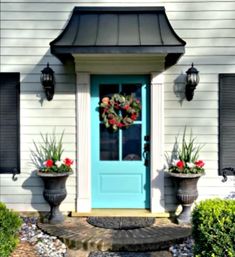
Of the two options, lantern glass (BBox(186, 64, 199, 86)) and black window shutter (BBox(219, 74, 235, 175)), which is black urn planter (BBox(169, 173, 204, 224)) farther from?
lantern glass (BBox(186, 64, 199, 86))

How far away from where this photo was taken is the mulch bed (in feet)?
13.9

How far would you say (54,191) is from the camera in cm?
521

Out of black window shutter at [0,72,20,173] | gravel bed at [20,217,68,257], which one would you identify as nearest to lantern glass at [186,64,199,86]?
black window shutter at [0,72,20,173]

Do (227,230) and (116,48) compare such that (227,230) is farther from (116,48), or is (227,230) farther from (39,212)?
(39,212)

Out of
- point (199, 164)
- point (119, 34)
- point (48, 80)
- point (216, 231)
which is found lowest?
point (216, 231)

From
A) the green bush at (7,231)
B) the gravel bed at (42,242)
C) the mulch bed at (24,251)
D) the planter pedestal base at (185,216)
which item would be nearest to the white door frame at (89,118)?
the planter pedestal base at (185,216)

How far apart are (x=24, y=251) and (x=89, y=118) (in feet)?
6.60

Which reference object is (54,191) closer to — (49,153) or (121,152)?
(49,153)

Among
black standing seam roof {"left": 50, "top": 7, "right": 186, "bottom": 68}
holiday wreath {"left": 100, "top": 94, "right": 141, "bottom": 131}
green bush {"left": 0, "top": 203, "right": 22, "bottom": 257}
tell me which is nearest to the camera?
green bush {"left": 0, "top": 203, "right": 22, "bottom": 257}

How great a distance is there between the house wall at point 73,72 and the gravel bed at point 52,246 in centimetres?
74

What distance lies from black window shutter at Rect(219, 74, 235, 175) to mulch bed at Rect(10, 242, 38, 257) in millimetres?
2748

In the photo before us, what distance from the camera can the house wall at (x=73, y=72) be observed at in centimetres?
548

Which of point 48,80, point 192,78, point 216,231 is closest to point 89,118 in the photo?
point 48,80

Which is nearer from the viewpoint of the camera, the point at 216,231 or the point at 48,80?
the point at 216,231
